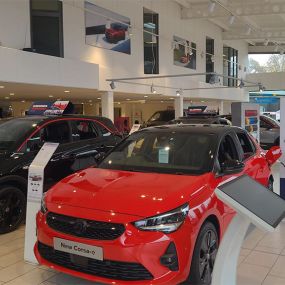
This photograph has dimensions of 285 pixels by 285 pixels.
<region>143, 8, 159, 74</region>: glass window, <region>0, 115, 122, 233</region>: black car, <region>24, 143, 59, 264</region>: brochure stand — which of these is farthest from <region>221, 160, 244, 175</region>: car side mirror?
<region>143, 8, 159, 74</region>: glass window

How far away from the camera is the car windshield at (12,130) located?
5348 millimetres

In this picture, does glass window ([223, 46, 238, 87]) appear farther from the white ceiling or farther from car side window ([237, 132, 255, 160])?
car side window ([237, 132, 255, 160])

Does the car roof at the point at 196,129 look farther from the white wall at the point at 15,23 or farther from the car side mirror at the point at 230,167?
the white wall at the point at 15,23

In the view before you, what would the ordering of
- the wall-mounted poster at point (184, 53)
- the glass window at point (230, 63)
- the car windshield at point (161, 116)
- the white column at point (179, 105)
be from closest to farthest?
the car windshield at point (161, 116) → the white column at point (179, 105) → the wall-mounted poster at point (184, 53) → the glass window at point (230, 63)

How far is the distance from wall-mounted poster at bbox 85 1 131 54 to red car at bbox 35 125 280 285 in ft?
36.6

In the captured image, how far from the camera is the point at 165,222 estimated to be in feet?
9.67

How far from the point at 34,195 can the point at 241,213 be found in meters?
2.48

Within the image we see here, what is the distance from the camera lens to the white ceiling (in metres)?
17.2

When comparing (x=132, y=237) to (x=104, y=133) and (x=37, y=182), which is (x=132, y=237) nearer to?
(x=37, y=182)

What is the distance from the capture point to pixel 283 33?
23.9m

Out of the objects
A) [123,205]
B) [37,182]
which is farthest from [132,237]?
[37,182]

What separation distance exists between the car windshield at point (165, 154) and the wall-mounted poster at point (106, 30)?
10.6 metres

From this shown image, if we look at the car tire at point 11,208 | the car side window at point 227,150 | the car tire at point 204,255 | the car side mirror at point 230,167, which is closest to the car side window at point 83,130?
the car tire at point 11,208

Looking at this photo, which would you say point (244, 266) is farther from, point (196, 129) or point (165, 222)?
point (196, 129)
